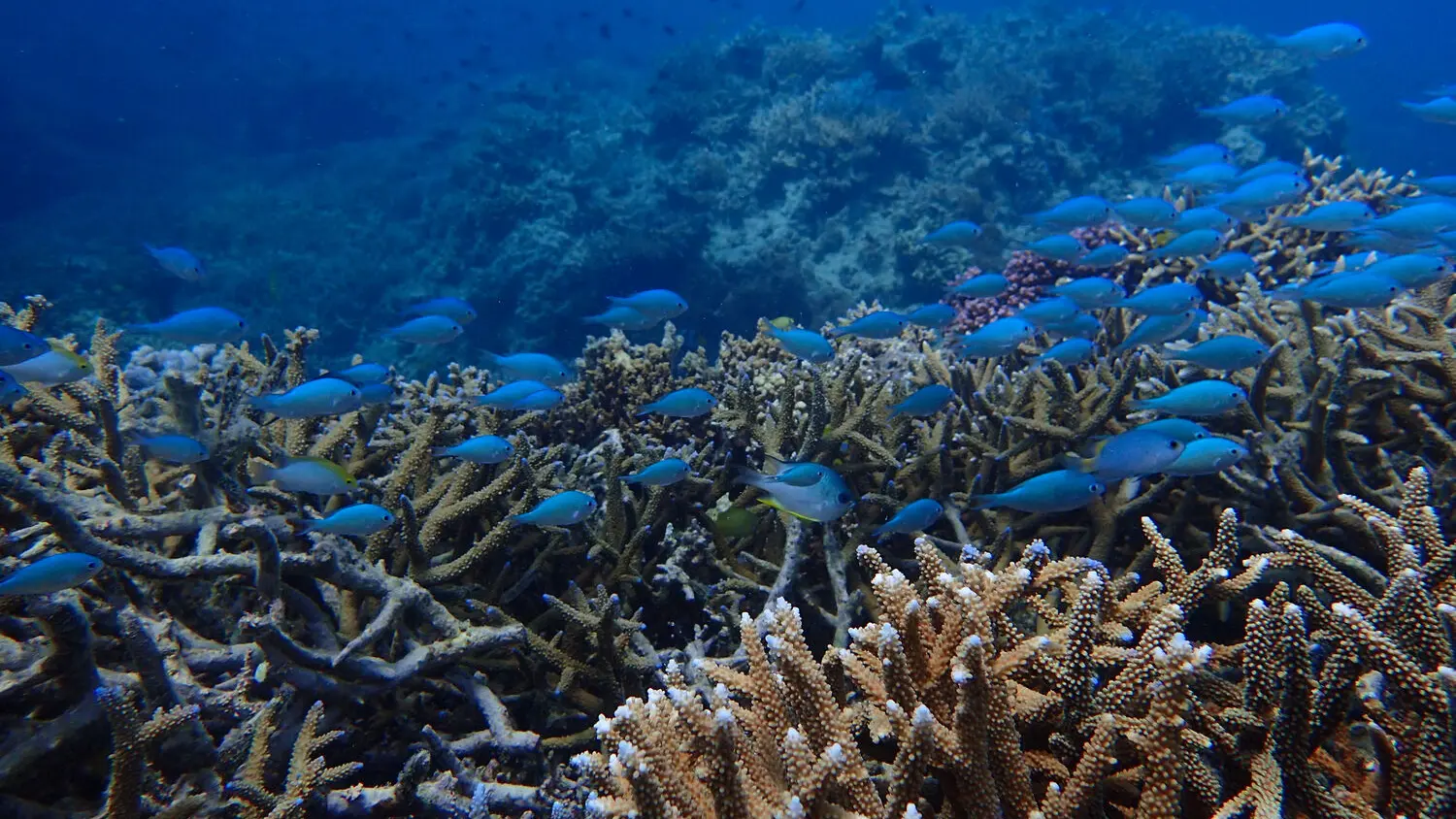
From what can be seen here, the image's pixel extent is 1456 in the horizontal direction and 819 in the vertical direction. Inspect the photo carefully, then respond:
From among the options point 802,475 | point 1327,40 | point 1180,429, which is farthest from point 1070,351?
point 1327,40

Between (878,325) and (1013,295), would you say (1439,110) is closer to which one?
(1013,295)

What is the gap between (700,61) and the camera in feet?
80.1

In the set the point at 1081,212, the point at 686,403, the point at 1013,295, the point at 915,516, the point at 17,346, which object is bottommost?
the point at 915,516

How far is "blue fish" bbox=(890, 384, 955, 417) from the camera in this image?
3.81 metres

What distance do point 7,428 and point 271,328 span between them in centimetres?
1617

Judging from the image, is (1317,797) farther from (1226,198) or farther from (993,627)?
(1226,198)

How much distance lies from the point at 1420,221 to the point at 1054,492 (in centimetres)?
491

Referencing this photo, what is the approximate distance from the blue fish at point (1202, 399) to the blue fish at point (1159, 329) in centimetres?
113

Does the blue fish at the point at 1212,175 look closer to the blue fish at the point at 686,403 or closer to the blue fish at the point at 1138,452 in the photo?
the blue fish at the point at 1138,452

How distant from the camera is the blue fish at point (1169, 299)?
4656 mm

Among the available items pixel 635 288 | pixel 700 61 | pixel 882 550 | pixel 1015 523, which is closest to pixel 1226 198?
pixel 1015 523

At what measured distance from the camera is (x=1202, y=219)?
5.93m

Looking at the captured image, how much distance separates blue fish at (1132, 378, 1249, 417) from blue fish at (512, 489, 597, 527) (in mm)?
2863

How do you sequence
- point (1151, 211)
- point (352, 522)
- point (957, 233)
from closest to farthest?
1. point (352, 522)
2. point (1151, 211)
3. point (957, 233)
